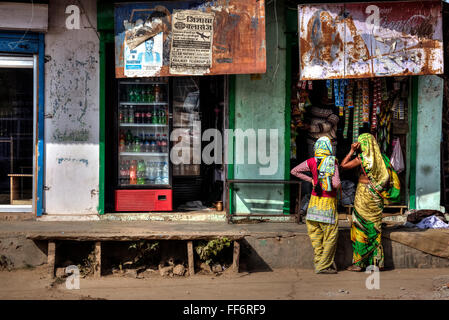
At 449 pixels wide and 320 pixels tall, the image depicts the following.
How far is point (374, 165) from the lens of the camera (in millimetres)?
6266

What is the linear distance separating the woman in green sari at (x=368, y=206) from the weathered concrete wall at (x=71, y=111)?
3865mm

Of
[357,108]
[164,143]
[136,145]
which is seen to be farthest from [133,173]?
[357,108]

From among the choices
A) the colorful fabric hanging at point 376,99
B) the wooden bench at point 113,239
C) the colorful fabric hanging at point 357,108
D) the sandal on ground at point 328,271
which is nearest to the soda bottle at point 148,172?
the wooden bench at point 113,239

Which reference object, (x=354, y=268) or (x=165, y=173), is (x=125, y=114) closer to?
(x=165, y=173)

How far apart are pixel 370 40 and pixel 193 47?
2582 mm

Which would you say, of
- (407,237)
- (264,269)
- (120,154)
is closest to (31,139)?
(120,154)

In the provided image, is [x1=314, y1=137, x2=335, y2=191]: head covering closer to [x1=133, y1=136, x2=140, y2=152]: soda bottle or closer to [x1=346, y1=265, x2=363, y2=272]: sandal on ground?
[x1=346, y1=265, x2=363, y2=272]: sandal on ground

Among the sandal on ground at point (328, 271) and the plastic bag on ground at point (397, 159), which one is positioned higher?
the plastic bag on ground at point (397, 159)

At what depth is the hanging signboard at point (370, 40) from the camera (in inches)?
273

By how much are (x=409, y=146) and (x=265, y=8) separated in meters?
3.18

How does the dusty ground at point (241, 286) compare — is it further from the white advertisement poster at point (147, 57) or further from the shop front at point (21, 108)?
the white advertisement poster at point (147, 57)

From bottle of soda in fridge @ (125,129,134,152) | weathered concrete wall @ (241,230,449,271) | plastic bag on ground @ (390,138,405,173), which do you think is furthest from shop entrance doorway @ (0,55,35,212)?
plastic bag on ground @ (390,138,405,173)
